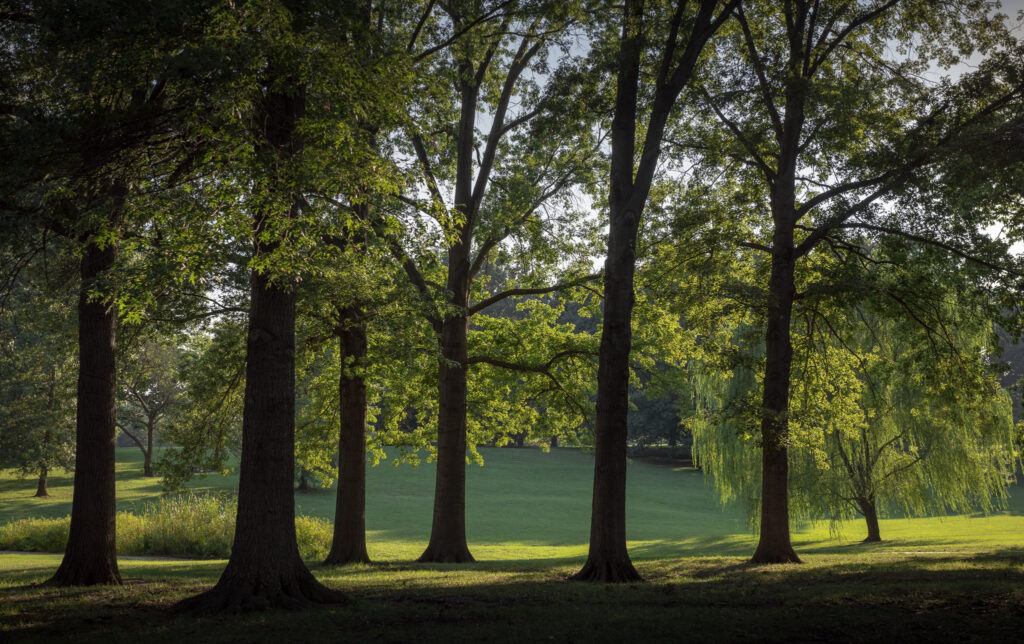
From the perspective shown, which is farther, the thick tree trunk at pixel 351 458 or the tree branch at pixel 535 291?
the tree branch at pixel 535 291

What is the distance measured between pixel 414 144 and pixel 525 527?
63.2 ft

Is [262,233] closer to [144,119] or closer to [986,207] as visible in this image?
[144,119]

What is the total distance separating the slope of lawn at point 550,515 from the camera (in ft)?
79.6

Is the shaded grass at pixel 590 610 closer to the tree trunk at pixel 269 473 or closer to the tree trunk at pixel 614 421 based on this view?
the tree trunk at pixel 269 473

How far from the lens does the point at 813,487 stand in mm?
22688

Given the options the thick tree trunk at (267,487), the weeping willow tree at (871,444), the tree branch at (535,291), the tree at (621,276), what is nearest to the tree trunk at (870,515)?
the weeping willow tree at (871,444)

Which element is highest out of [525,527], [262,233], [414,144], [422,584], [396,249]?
[414,144]

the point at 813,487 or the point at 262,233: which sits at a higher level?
the point at 262,233

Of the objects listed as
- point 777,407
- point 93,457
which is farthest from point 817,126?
Result: point 93,457

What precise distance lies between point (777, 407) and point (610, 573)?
221 inches

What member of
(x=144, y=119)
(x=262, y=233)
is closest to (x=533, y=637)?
(x=262, y=233)

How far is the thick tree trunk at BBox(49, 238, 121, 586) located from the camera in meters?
11.1

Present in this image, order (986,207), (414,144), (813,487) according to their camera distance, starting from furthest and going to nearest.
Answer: (813,487)
(414,144)
(986,207)

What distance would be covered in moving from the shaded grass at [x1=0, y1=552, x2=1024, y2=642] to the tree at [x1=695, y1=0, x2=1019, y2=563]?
4716mm
